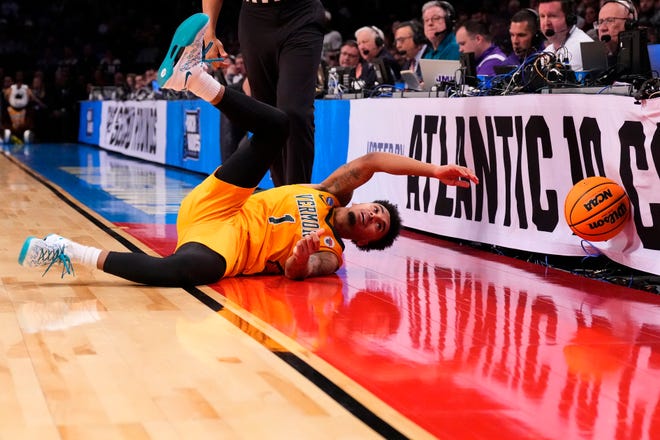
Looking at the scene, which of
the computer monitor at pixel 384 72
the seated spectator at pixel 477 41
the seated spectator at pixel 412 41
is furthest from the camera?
the seated spectator at pixel 412 41

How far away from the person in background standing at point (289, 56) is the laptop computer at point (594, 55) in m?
1.51

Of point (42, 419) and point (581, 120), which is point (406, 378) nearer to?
point (42, 419)

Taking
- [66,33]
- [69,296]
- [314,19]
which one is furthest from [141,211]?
[66,33]

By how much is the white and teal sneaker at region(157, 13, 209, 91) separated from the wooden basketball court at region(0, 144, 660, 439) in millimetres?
898

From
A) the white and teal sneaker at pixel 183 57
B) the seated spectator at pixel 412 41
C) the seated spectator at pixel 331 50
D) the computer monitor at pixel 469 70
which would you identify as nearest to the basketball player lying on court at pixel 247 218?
the white and teal sneaker at pixel 183 57

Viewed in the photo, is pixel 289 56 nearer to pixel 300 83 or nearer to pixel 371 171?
pixel 300 83

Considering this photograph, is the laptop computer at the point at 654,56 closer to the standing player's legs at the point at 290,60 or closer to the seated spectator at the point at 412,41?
the standing player's legs at the point at 290,60

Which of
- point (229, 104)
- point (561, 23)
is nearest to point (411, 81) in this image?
point (561, 23)

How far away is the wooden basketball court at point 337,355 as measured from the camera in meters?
2.48

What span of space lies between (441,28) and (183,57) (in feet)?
15.2

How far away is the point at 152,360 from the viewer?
9.90 feet

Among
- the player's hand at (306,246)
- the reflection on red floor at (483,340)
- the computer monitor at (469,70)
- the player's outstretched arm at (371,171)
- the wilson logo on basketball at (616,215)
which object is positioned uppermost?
A: the computer monitor at (469,70)

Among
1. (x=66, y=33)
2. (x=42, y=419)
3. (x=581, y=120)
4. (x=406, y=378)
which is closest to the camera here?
(x=42, y=419)

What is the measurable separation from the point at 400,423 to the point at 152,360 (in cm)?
91
